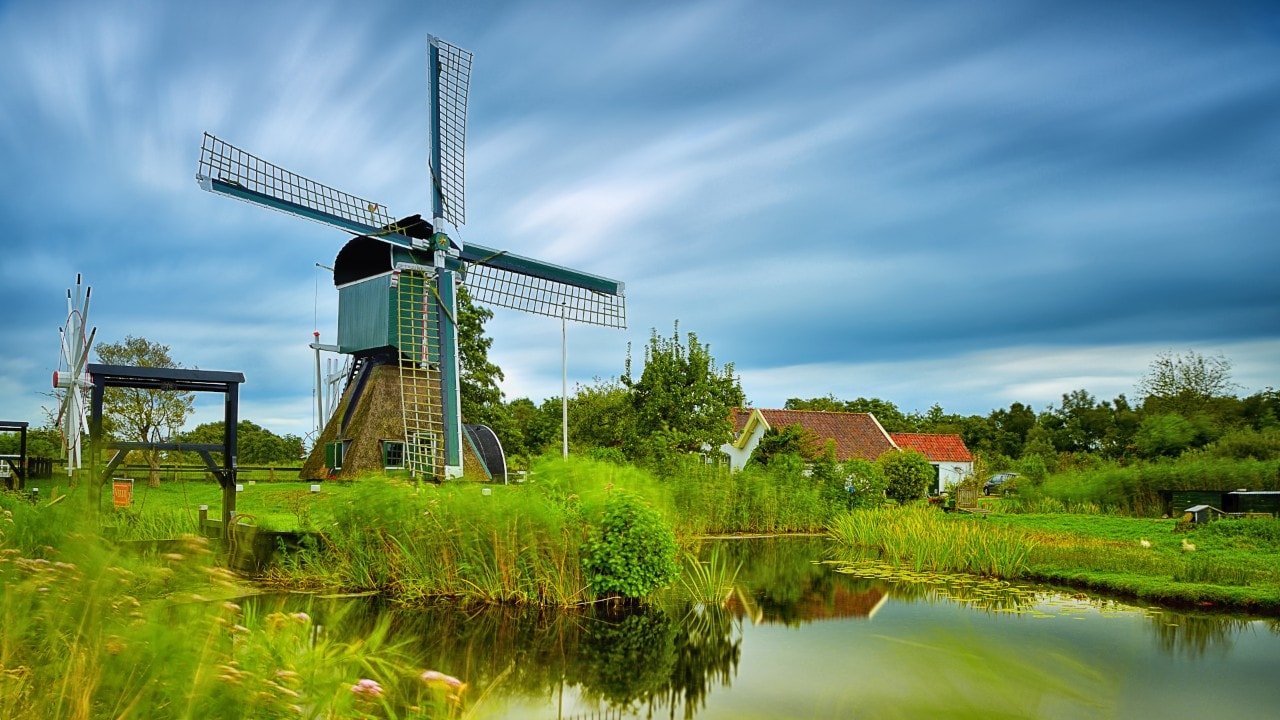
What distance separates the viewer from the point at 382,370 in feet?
72.1

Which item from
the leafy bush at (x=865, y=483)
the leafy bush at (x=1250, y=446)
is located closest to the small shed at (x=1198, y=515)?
the leafy bush at (x=865, y=483)

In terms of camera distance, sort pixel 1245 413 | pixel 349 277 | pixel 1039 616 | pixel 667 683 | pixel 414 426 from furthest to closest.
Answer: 1. pixel 1245 413
2. pixel 349 277
3. pixel 414 426
4. pixel 1039 616
5. pixel 667 683

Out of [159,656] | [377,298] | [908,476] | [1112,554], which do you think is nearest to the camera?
[159,656]

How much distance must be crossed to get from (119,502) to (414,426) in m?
9.89

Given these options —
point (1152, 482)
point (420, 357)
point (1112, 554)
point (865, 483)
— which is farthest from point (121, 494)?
point (1152, 482)

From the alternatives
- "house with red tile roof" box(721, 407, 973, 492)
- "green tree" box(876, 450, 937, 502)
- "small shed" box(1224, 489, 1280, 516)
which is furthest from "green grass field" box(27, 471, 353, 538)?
"house with red tile roof" box(721, 407, 973, 492)

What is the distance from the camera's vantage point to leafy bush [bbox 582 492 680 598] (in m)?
9.86

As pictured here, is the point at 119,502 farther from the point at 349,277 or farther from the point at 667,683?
the point at 349,277

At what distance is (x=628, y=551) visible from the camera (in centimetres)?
991

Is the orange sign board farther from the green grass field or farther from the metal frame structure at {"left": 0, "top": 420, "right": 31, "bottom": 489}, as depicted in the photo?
the metal frame structure at {"left": 0, "top": 420, "right": 31, "bottom": 489}

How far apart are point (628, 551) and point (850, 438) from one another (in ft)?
98.6

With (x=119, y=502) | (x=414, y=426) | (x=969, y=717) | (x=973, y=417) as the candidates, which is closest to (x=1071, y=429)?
(x=973, y=417)

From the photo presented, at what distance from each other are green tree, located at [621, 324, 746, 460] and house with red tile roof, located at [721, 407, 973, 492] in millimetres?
9367

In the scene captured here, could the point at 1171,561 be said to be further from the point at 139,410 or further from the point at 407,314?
the point at 139,410
